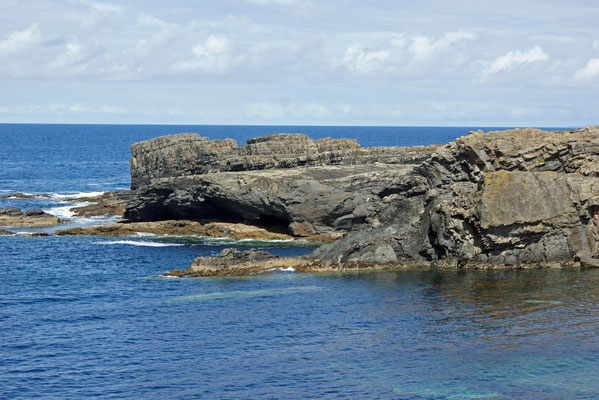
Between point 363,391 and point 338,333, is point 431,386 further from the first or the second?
point 338,333

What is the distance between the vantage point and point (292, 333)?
4272cm

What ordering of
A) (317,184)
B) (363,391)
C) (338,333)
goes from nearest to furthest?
1. (363,391)
2. (338,333)
3. (317,184)

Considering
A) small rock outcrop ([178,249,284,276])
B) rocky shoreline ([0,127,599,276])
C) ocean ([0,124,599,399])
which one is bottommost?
ocean ([0,124,599,399])

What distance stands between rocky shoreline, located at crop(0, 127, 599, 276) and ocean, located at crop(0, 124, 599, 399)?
2.41m

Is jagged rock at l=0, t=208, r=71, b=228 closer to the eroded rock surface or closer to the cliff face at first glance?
the eroded rock surface

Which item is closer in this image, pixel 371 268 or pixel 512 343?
pixel 512 343

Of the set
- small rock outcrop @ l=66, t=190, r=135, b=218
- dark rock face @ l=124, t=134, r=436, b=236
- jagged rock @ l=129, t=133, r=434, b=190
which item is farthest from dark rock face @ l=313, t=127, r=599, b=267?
small rock outcrop @ l=66, t=190, r=135, b=218

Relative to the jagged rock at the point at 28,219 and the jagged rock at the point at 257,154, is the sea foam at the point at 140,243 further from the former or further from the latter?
the jagged rock at the point at 257,154

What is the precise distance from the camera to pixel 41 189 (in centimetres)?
12638

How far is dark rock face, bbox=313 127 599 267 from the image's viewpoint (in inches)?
2231

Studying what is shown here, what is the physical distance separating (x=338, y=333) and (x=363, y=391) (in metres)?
9.41

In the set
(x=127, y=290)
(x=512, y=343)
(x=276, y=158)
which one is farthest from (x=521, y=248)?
(x=276, y=158)

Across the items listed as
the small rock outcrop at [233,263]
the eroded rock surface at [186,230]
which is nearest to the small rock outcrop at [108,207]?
the eroded rock surface at [186,230]

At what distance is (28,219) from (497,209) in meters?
58.7
